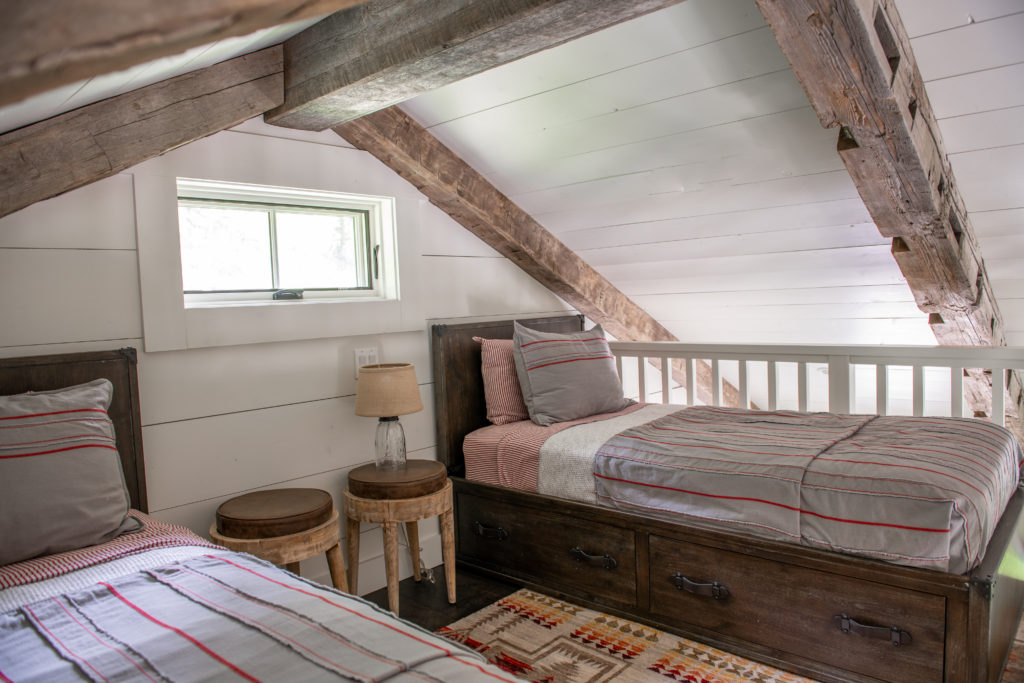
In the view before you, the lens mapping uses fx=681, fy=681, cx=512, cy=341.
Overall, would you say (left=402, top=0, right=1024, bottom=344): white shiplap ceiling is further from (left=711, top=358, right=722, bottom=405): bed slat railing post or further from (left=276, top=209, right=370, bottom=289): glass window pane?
(left=276, top=209, right=370, bottom=289): glass window pane

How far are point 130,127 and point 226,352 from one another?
79 centimetres

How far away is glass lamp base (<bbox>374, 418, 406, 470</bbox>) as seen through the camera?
2.61 metres

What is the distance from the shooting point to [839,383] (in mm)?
3043

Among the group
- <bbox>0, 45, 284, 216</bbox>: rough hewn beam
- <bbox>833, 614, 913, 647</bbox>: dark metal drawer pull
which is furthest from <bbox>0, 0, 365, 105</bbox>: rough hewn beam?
<bbox>833, 614, 913, 647</bbox>: dark metal drawer pull

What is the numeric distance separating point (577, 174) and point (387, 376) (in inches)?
46.9

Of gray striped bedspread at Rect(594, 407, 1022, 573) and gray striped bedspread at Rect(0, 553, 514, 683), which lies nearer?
gray striped bedspread at Rect(0, 553, 514, 683)

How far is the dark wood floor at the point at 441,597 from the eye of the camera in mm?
2553

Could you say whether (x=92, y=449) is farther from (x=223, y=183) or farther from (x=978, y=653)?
(x=978, y=653)

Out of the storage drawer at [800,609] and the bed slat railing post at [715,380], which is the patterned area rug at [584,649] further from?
the bed slat railing post at [715,380]

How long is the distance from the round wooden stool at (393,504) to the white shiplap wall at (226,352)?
0.22m

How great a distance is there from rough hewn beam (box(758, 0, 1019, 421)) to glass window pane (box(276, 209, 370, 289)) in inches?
74.0

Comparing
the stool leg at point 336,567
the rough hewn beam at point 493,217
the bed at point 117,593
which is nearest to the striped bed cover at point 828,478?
the stool leg at point 336,567

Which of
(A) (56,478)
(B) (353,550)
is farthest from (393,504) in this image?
(A) (56,478)

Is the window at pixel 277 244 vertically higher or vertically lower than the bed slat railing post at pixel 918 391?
higher
